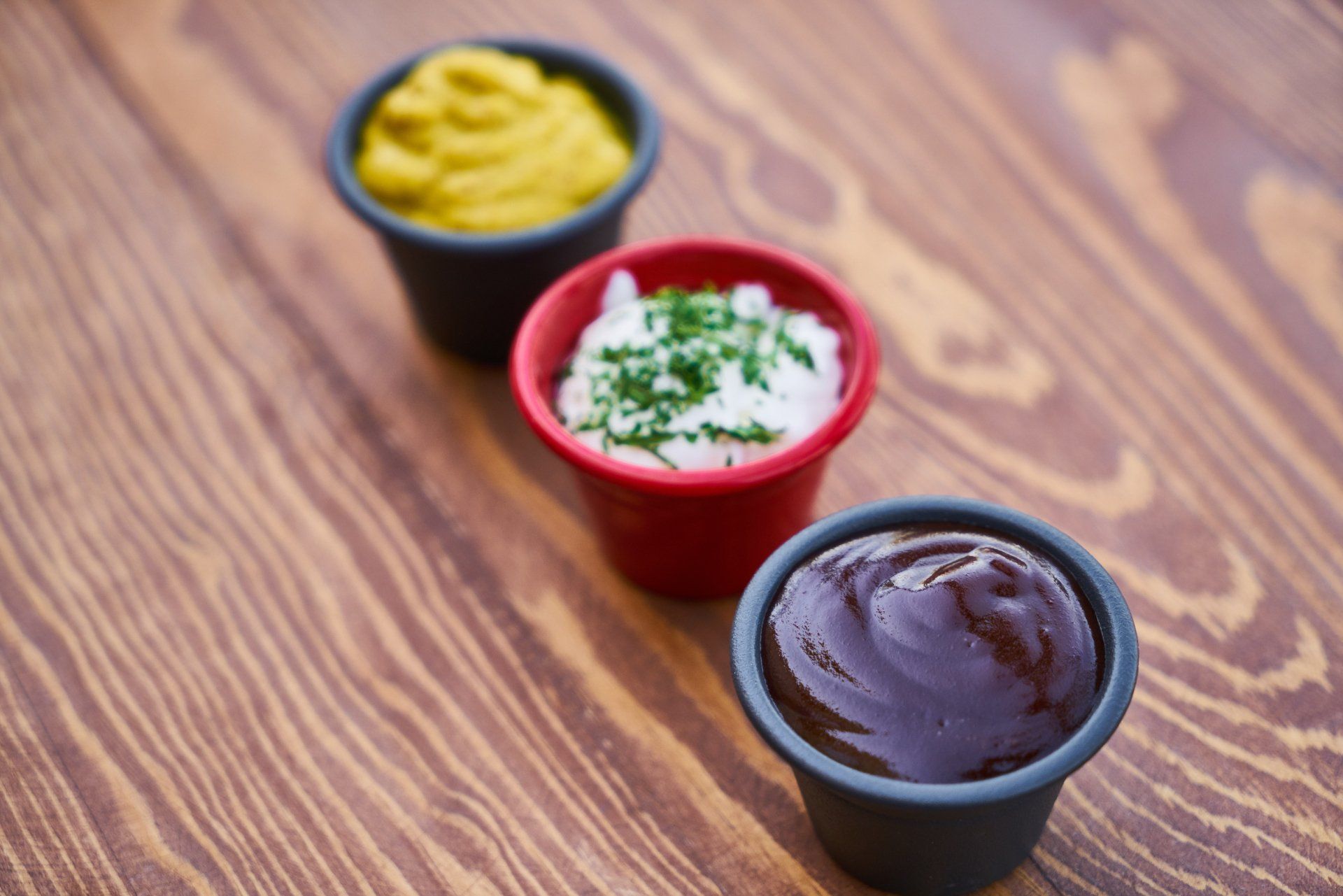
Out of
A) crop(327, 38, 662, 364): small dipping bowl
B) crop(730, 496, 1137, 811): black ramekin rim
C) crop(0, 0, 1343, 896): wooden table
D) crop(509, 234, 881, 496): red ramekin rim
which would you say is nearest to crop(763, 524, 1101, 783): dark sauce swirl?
crop(730, 496, 1137, 811): black ramekin rim

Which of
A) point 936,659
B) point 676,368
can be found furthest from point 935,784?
point 676,368

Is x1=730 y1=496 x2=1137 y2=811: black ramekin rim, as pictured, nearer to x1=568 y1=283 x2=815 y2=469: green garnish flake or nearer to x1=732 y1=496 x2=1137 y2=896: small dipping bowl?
x1=732 y1=496 x2=1137 y2=896: small dipping bowl

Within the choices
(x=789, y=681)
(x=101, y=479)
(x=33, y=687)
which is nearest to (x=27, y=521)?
(x=101, y=479)

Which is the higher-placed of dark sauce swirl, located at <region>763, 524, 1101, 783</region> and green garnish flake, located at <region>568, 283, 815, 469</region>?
dark sauce swirl, located at <region>763, 524, 1101, 783</region>

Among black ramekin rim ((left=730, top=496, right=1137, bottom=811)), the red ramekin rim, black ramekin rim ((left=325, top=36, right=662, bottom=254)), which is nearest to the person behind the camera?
black ramekin rim ((left=730, top=496, right=1137, bottom=811))

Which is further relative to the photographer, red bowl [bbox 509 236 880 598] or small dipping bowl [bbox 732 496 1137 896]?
red bowl [bbox 509 236 880 598]

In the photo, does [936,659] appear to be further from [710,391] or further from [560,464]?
[560,464]

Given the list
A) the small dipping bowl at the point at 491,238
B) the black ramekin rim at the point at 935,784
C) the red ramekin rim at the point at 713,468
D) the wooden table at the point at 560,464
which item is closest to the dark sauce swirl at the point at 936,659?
the black ramekin rim at the point at 935,784
